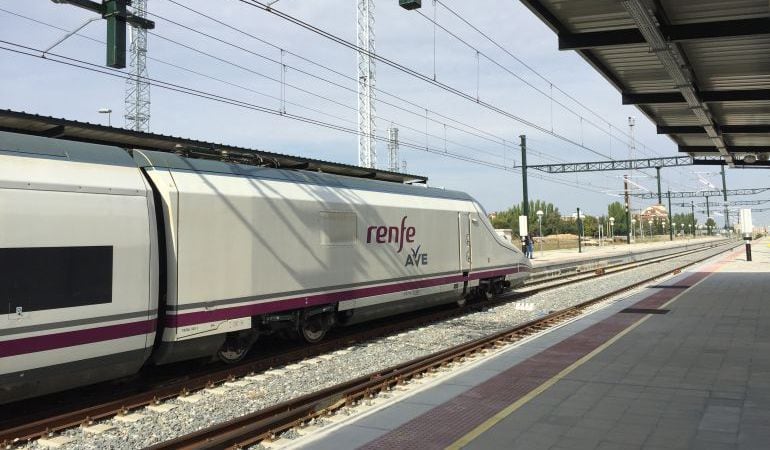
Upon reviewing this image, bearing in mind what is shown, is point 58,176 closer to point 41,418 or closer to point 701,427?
point 41,418

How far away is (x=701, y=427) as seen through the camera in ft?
18.5

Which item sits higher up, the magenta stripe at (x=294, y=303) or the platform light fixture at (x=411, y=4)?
the platform light fixture at (x=411, y=4)

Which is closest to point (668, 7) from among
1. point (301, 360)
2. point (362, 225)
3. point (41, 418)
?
point (362, 225)

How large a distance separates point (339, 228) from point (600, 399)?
5.59 meters

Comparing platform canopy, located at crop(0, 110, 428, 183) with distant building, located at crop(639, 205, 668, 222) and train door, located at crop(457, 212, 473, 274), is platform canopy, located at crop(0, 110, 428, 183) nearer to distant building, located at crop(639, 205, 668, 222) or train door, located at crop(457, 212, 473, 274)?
train door, located at crop(457, 212, 473, 274)

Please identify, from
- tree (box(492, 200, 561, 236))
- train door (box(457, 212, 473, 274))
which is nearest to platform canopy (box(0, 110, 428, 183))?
train door (box(457, 212, 473, 274))

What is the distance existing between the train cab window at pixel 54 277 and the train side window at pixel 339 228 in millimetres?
4125

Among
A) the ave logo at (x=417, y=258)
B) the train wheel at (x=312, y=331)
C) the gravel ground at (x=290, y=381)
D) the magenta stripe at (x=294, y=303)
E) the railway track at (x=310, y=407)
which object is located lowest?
the gravel ground at (x=290, y=381)

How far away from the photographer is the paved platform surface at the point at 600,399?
5418 millimetres

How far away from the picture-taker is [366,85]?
3778cm

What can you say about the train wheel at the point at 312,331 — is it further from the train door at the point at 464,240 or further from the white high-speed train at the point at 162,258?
the train door at the point at 464,240

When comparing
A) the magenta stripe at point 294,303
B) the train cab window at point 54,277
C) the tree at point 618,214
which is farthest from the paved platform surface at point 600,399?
the tree at point 618,214

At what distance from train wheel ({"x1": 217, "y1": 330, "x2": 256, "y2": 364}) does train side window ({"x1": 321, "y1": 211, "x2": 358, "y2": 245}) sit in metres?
2.14

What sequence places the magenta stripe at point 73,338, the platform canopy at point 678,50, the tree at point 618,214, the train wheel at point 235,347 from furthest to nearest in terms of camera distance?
the tree at point 618,214 → the platform canopy at point 678,50 → the train wheel at point 235,347 → the magenta stripe at point 73,338
